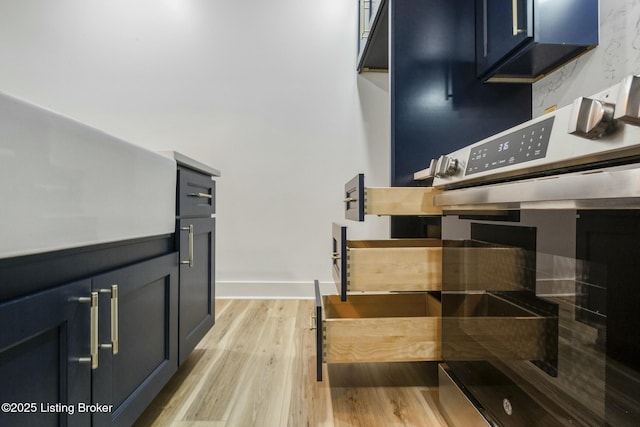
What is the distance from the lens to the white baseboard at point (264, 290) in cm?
241

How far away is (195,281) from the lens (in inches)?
51.8

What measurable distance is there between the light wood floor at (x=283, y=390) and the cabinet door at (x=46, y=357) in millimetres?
465

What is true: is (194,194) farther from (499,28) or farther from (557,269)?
(499,28)

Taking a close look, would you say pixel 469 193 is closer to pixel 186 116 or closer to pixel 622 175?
pixel 622 175

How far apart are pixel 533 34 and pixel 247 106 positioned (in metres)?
1.78

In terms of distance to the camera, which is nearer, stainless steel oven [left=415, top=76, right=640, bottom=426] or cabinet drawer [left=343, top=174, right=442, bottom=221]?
stainless steel oven [left=415, top=76, right=640, bottom=426]

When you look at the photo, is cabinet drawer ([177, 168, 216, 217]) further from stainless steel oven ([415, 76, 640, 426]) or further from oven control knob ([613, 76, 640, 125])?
oven control knob ([613, 76, 640, 125])

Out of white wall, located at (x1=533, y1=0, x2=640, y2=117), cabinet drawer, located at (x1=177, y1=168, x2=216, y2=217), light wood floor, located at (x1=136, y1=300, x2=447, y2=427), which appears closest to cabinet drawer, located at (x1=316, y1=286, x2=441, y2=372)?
light wood floor, located at (x1=136, y1=300, x2=447, y2=427)

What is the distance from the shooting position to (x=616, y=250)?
0.45 metres

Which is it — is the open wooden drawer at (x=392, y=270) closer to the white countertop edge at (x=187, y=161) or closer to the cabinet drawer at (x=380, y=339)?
the cabinet drawer at (x=380, y=339)

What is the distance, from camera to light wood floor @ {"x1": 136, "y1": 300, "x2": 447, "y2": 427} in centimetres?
103

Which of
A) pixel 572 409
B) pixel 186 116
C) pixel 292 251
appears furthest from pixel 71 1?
pixel 572 409

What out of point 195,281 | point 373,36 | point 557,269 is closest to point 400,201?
point 557,269

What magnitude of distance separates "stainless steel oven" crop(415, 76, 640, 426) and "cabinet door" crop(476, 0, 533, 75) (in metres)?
0.65
